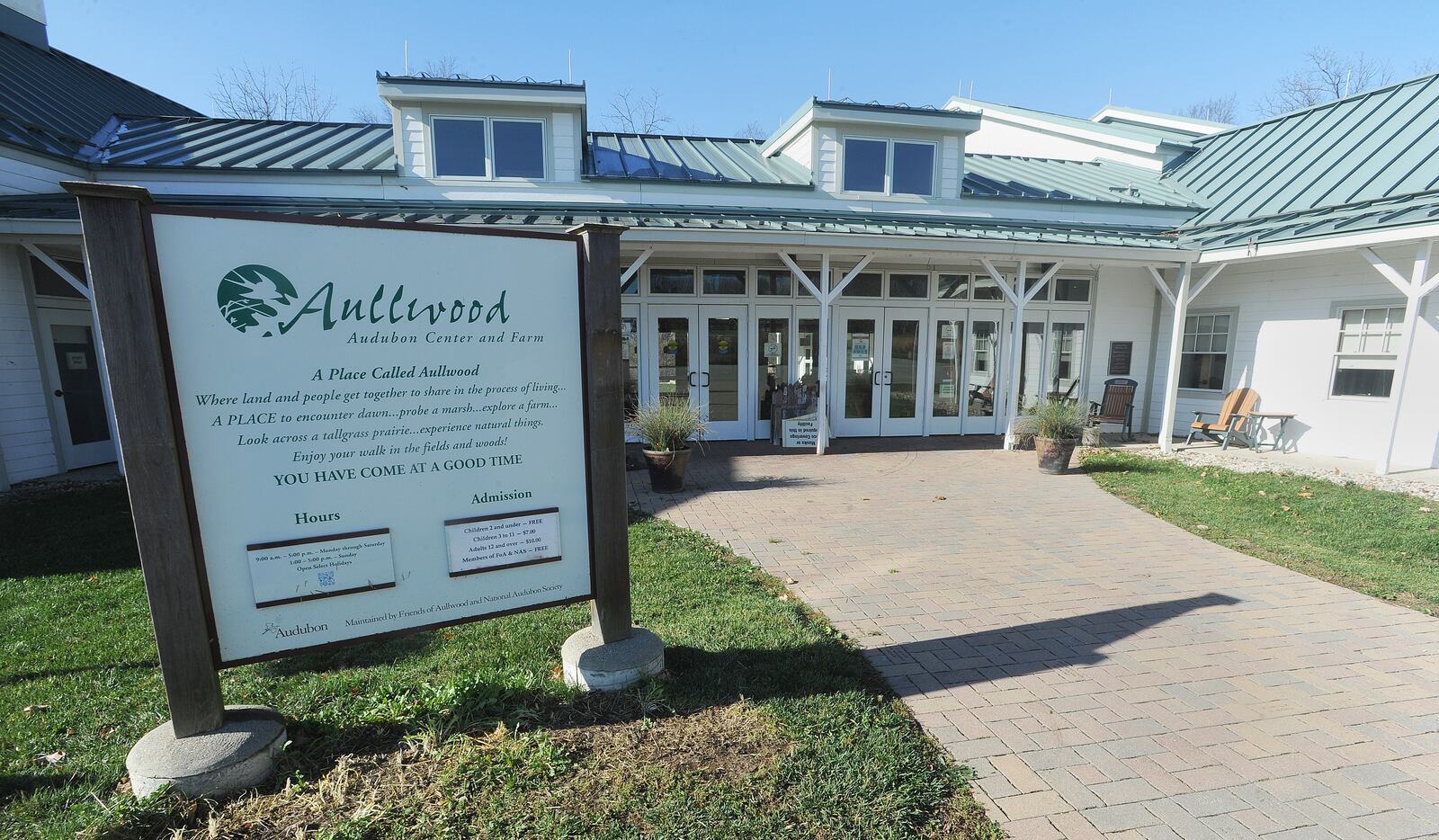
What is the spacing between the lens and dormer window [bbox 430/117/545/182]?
1013 centimetres

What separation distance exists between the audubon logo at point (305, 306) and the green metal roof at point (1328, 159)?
1277cm

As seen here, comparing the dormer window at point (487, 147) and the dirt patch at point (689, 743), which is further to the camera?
the dormer window at point (487, 147)

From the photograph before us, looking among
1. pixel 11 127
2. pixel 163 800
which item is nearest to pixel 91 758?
pixel 163 800

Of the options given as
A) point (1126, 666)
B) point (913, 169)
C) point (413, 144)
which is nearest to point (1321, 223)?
point (913, 169)

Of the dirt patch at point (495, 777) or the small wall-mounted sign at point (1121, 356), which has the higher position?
the small wall-mounted sign at point (1121, 356)

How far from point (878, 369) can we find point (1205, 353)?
6.05m

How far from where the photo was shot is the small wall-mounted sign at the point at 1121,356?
1202 centimetres

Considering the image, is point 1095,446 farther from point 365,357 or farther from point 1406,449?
point 365,357

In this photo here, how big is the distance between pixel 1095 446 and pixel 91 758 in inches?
459

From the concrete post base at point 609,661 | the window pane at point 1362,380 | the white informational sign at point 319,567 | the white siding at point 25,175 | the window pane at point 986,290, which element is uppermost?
the white siding at point 25,175

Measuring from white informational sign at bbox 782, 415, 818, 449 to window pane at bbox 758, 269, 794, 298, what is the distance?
7.49 feet

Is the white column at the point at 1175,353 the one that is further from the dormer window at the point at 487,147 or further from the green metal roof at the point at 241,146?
the green metal roof at the point at 241,146

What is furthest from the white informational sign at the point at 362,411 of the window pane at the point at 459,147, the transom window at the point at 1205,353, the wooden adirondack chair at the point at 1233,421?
the transom window at the point at 1205,353

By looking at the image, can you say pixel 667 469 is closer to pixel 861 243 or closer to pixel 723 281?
pixel 723 281
